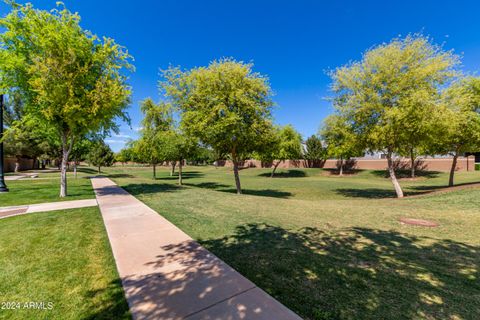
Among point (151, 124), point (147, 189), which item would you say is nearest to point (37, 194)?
point (147, 189)

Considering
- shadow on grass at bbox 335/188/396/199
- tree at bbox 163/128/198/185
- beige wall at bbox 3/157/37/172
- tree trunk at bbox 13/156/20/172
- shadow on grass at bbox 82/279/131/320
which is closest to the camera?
→ shadow on grass at bbox 82/279/131/320

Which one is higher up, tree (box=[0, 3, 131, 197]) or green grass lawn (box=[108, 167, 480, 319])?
tree (box=[0, 3, 131, 197])

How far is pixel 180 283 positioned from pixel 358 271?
299 cm

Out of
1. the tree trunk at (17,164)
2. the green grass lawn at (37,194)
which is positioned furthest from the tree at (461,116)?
the tree trunk at (17,164)

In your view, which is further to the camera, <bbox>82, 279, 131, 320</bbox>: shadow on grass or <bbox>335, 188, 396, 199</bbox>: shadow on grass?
<bbox>335, 188, 396, 199</bbox>: shadow on grass

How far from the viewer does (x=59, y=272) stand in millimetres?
3605

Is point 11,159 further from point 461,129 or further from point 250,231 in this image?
point 461,129

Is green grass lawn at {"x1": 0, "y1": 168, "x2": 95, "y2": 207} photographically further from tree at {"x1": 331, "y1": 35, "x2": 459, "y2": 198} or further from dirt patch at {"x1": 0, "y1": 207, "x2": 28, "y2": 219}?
tree at {"x1": 331, "y1": 35, "x2": 459, "y2": 198}

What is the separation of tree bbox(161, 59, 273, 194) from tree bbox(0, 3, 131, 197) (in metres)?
3.28

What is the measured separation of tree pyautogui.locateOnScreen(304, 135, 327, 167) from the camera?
48781mm

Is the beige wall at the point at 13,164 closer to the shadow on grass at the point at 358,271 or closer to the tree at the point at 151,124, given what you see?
the tree at the point at 151,124

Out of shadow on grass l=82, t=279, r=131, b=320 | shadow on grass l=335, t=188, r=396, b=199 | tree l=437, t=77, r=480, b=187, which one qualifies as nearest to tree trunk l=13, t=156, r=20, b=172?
shadow on grass l=82, t=279, r=131, b=320

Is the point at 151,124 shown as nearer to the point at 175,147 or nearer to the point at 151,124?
the point at 151,124

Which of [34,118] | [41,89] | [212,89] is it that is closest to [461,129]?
[212,89]
